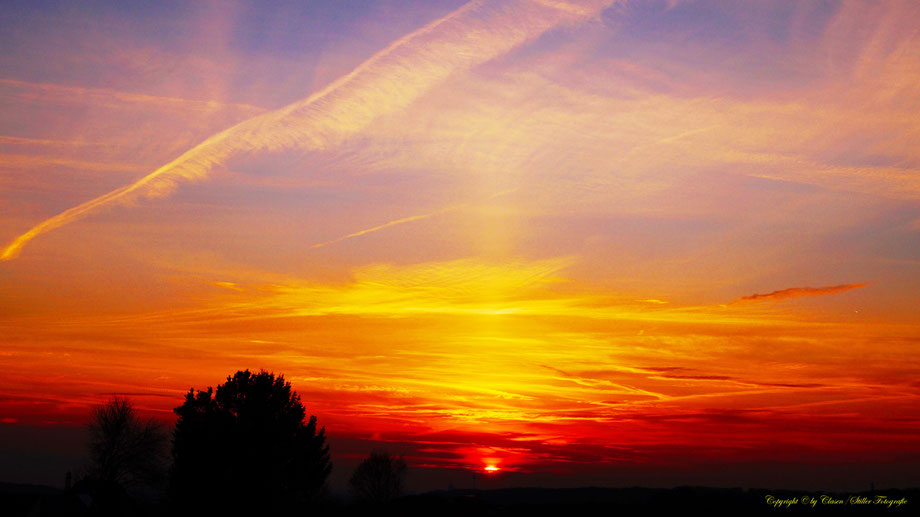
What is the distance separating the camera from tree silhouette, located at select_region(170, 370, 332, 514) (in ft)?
235

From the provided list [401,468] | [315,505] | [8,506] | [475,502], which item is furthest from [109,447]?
[401,468]

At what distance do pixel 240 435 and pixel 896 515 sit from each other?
204 feet

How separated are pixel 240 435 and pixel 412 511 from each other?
2821cm

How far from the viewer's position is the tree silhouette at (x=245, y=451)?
71.5 meters

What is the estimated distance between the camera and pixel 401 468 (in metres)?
145

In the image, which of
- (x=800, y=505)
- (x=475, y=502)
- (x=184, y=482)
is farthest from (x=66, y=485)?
(x=800, y=505)

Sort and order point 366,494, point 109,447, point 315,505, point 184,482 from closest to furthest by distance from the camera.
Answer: point 184,482, point 315,505, point 109,447, point 366,494

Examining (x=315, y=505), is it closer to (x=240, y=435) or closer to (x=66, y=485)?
(x=240, y=435)

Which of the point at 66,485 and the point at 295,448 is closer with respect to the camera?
the point at 295,448

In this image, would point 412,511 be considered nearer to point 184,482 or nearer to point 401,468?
point 184,482

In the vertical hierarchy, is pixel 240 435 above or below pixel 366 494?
above

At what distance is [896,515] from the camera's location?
74312 millimetres

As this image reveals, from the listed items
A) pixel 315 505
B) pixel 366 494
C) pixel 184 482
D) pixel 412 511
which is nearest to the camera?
pixel 184 482

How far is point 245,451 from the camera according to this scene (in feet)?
238
